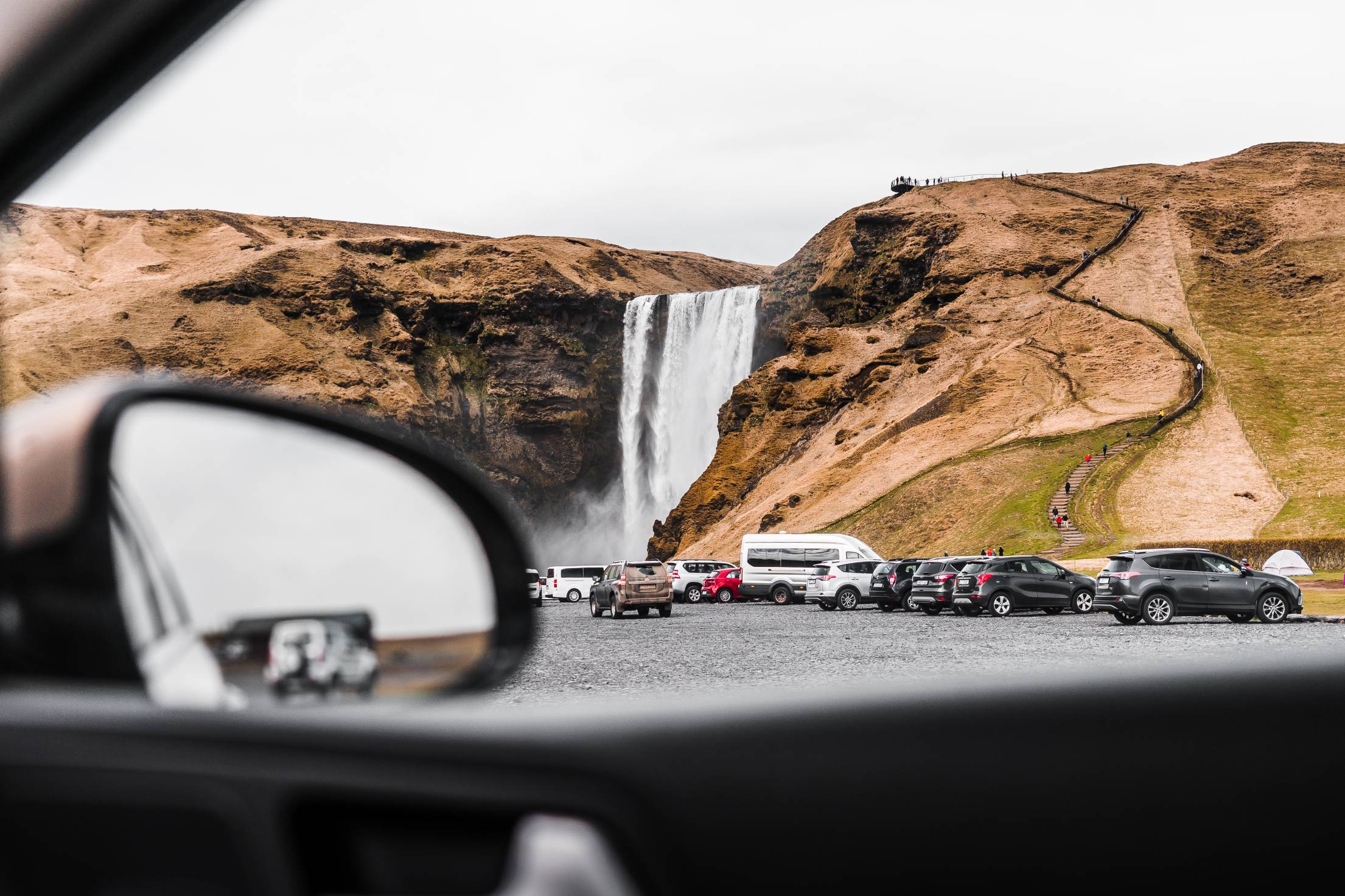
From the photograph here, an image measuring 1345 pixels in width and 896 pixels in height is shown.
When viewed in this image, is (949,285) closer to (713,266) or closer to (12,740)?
(713,266)

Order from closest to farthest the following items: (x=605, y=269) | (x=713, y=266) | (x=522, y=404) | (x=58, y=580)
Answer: (x=58, y=580) < (x=522, y=404) < (x=605, y=269) < (x=713, y=266)

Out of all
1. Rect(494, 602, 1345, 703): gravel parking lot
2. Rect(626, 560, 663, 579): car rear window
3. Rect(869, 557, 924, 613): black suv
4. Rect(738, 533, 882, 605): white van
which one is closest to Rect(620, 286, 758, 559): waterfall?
Rect(738, 533, 882, 605): white van

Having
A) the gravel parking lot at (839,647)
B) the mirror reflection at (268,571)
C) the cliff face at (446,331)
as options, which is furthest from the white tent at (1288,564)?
the cliff face at (446,331)

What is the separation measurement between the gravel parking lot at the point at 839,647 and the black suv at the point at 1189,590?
0.39 meters

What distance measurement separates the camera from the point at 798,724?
6.58 ft

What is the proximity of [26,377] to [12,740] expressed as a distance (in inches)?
26.9

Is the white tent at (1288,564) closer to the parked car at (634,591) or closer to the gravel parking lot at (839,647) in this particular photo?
the gravel parking lot at (839,647)

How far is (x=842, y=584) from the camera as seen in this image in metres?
34.3

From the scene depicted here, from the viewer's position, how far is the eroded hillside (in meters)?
54.7

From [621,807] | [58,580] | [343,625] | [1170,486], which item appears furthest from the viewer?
[1170,486]

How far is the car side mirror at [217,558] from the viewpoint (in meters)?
1.46

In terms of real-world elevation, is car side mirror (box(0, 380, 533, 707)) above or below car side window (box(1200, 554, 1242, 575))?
above

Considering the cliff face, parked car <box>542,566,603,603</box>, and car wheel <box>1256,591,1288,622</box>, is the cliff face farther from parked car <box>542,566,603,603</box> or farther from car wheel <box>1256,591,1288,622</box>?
car wheel <box>1256,591,1288,622</box>

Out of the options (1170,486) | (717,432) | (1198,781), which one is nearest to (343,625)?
(1198,781)
